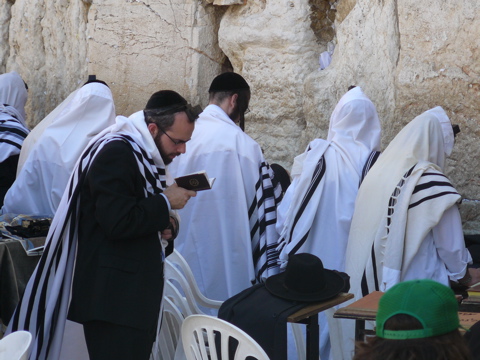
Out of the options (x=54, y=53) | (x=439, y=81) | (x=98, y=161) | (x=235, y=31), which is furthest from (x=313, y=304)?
(x=54, y=53)

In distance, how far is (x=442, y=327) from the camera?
174cm

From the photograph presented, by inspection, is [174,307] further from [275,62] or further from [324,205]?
[275,62]

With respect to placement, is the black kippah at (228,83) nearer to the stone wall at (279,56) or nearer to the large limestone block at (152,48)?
the stone wall at (279,56)

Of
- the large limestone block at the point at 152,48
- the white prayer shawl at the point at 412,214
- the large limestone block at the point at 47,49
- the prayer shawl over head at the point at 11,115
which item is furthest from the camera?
the large limestone block at the point at 47,49

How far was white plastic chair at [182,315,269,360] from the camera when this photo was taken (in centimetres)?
271

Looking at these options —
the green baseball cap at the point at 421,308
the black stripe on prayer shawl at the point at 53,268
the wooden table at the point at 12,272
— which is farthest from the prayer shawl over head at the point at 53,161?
the green baseball cap at the point at 421,308

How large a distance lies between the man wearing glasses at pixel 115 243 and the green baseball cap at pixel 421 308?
146cm

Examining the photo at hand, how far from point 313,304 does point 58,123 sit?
2408 millimetres

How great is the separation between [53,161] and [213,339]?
2.30 m

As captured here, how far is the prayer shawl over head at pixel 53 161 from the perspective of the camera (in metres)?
4.82

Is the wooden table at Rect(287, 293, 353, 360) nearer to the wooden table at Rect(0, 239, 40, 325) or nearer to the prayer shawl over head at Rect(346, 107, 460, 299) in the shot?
the prayer shawl over head at Rect(346, 107, 460, 299)

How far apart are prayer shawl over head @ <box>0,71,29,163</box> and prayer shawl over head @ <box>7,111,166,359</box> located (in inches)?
93.9

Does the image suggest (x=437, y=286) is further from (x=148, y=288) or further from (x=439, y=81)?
(x=439, y=81)

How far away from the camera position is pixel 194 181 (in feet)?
11.0
